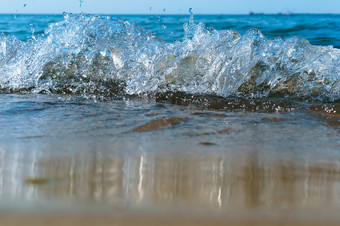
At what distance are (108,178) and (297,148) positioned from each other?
2.98ft

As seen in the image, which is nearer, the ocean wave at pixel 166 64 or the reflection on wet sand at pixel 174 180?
the reflection on wet sand at pixel 174 180

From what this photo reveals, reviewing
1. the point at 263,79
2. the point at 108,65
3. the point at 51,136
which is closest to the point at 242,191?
the point at 51,136

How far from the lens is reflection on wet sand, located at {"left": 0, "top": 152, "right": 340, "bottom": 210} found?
52.5 inches

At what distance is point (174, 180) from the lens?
152cm

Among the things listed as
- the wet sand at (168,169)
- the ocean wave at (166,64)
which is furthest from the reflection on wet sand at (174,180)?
the ocean wave at (166,64)

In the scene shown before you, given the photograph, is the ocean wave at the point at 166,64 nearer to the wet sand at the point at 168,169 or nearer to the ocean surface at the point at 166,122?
the ocean surface at the point at 166,122

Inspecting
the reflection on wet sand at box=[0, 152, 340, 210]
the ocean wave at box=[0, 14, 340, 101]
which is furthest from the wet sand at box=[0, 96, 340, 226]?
the ocean wave at box=[0, 14, 340, 101]

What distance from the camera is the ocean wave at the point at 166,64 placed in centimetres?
375

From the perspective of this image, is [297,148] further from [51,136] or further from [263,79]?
[263,79]

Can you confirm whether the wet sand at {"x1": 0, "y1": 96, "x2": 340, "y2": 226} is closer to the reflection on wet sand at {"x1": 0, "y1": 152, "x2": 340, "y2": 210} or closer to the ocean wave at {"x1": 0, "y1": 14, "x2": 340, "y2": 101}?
the reflection on wet sand at {"x1": 0, "y1": 152, "x2": 340, "y2": 210}

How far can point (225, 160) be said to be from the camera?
1773 mm

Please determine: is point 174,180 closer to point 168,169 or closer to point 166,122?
point 168,169

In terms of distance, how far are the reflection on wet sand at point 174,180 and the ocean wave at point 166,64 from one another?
187cm

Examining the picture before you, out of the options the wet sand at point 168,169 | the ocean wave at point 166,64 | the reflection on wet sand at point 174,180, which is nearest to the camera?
the wet sand at point 168,169
